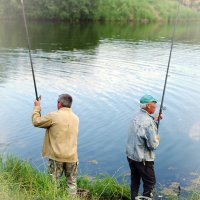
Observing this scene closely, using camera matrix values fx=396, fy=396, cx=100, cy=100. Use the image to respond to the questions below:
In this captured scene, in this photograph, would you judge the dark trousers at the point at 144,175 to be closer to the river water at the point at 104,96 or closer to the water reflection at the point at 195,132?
the river water at the point at 104,96

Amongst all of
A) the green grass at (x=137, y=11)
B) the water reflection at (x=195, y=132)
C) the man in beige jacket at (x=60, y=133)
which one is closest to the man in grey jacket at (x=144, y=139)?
the man in beige jacket at (x=60, y=133)

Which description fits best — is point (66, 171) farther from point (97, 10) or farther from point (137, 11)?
point (137, 11)

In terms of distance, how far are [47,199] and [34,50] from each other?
1003 inches

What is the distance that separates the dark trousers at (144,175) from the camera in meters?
7.11

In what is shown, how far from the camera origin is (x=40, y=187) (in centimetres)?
689

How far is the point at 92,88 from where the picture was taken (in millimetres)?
19219

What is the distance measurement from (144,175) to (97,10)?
63784 millimetres

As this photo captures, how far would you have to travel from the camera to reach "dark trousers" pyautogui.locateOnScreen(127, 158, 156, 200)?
7.11 meters

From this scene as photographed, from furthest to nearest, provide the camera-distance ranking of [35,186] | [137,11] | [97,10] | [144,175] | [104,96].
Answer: [137,11] < [97,10] < [104,96] < [144,175] < [35,186]

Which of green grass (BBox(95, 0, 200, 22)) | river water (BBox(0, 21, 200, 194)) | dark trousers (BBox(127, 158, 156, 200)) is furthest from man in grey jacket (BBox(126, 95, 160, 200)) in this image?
green grass (BBox(95, 0, 200, 22))

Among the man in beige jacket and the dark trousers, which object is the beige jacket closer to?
the man in beige jacket

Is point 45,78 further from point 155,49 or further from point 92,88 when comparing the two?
point 155,49

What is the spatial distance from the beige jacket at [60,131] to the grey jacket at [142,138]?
1.03m

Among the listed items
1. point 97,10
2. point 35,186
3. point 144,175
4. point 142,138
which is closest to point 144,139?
point 142,138
